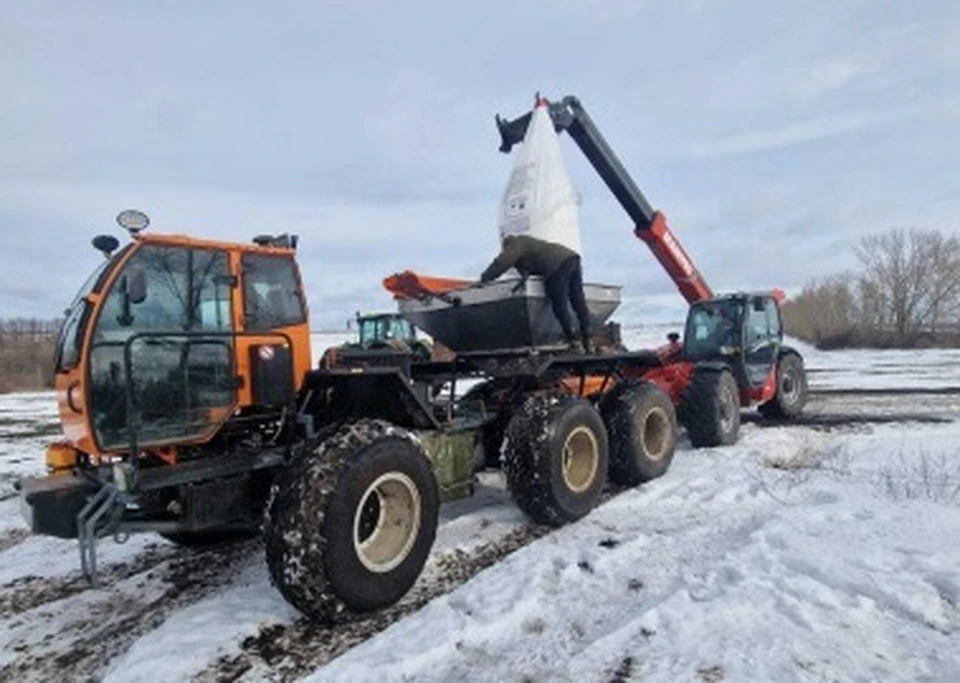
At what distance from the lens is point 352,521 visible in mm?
4648

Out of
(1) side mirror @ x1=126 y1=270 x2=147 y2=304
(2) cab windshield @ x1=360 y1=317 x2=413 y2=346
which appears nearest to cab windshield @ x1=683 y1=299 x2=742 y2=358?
(2) cab windshield @ x1=360 y1=317 x2=413 y2=346

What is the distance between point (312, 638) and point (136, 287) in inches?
91.1

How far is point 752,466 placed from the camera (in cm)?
861

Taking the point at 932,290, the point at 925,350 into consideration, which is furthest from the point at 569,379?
the point at 932,290

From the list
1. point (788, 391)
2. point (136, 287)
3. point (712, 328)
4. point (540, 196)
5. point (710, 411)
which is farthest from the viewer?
point (788, 391)

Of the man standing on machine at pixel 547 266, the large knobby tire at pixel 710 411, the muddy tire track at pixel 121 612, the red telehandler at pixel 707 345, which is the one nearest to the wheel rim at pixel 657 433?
the red telehandler at pixel 707 345

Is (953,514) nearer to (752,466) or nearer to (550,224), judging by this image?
(752,466)

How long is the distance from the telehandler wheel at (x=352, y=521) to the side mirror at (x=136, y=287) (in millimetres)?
1351

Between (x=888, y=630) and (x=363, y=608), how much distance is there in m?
2.90

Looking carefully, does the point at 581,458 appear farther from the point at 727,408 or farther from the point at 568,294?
the point at 727,408

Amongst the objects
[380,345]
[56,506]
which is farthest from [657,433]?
[56,506]

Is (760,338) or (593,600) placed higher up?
(760,338)

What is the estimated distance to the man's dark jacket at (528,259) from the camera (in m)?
7.20

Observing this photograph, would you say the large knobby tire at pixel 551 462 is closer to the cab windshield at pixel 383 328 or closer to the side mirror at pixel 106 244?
the side mirror at pixel 106 244
